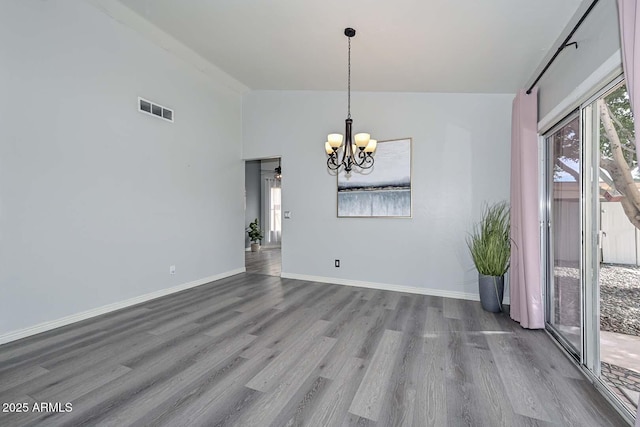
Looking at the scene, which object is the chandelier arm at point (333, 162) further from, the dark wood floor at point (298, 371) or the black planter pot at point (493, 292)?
the black planter pot at point (493, 292)

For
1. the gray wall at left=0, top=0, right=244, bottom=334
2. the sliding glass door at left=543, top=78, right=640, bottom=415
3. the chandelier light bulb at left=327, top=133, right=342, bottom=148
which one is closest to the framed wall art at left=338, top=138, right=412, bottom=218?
the chandelier light bulb at left=327, top=133, right=342, bottom=148

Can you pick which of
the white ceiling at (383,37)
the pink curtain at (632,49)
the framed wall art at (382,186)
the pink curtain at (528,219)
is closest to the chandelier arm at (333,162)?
the framed wall art at (382,186)

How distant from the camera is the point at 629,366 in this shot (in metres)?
1.90

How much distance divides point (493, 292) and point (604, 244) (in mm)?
1559

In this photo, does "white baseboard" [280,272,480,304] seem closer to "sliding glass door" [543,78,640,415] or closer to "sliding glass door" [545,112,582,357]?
"sliding glass door" [545,112,582,357]

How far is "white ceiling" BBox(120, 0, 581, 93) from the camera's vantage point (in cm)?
245

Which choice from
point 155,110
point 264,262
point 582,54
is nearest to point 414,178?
point 582,54

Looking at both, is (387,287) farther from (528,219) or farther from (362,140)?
(362,140)

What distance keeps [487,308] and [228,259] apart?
418cm

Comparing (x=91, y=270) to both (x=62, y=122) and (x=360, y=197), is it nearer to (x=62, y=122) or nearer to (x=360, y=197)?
(x=62, y=122)

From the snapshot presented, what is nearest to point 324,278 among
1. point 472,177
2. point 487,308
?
point 487,308

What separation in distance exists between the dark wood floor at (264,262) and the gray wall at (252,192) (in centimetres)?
82

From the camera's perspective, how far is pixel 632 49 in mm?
1317

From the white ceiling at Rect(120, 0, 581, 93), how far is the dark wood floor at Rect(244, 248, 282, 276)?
365cm
